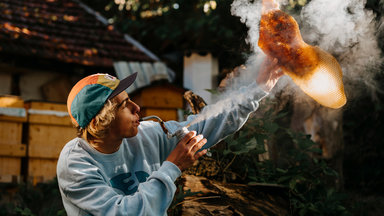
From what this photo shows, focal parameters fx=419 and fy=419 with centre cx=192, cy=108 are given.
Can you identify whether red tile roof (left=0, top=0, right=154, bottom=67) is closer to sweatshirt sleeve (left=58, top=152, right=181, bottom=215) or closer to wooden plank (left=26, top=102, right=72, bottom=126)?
wooden plank (left=26, top=102, right=72, bottom=126)

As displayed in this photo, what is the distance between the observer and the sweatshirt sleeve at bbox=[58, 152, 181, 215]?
2182 millimetres

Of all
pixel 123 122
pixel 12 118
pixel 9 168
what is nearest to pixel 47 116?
pixel 12 118

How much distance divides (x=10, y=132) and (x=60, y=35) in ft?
10.8

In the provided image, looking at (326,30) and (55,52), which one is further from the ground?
(326,30)

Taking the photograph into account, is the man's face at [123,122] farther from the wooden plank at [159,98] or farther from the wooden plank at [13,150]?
the wooden plank at [13,150]

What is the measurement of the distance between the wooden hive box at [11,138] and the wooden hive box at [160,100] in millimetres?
1810

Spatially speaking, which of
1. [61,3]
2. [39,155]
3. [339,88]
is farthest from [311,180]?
[61,3]

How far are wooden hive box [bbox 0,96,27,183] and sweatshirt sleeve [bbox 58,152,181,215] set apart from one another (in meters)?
4.50

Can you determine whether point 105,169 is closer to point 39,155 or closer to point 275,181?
point 275,181

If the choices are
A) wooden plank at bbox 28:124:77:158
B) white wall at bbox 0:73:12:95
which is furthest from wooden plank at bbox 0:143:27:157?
white wall at bbox 0:73:12:95

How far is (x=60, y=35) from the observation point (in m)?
9.09

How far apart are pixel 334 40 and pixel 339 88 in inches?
35.4

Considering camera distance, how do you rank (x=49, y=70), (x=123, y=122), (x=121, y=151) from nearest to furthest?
1. (x=123, y=122)
2. (x=121, y=151)
3. (x=49, y=70)

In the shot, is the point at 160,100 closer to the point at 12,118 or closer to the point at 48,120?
the point at 48,120
